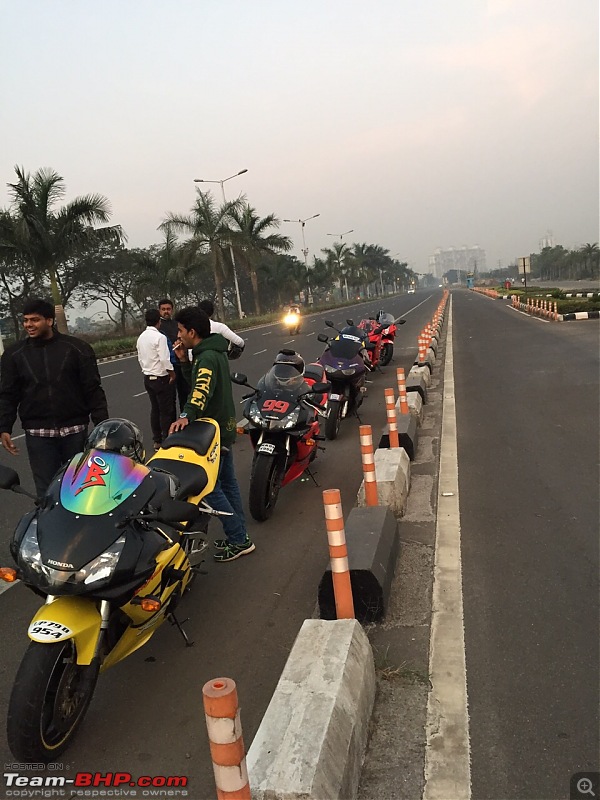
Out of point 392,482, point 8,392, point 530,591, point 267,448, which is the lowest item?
point 530,591

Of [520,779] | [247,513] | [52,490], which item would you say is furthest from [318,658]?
[247,513]

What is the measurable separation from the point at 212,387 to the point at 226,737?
299 cm

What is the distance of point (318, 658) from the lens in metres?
2.91

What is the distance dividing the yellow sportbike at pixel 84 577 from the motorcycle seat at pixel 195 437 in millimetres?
745

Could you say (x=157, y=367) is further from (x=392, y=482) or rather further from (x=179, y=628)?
(x=179, y=628)

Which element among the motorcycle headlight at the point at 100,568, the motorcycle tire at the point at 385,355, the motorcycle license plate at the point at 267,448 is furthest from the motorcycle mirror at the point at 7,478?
the motorcycle tire at the point at 385,355

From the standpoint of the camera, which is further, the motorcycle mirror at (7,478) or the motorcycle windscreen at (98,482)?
the motorcycle mirror at (7,478)

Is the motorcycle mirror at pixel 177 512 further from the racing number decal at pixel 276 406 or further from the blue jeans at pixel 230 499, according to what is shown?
the racing number decal at pixel 276 406

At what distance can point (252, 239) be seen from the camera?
40.8 metres

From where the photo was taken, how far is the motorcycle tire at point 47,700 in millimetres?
2607

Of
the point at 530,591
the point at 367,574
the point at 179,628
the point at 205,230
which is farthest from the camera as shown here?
the point at 205,230

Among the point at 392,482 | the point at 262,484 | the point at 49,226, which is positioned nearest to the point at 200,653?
the point at 262,484

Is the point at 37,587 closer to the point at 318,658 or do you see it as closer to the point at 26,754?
the point at 26,754

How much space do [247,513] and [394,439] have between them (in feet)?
5.41
